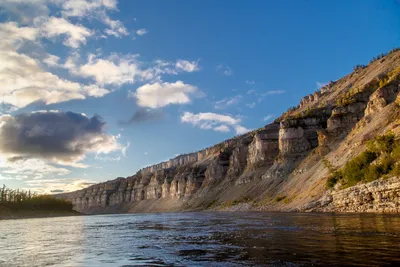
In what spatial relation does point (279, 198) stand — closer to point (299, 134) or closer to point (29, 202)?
point (299, 134)

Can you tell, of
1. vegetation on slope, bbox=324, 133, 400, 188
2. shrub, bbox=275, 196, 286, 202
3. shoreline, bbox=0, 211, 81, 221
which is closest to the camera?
vegetation on slope, bbox=324, 133, 400, 188

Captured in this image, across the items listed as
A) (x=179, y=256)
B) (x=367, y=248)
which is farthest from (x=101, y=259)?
(x=367, y=248)

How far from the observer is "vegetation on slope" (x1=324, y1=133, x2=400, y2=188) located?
1740 inches

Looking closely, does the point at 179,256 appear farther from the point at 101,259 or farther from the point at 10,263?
the point at 10,263

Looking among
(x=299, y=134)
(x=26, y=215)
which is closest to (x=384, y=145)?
(x=299, y=134)

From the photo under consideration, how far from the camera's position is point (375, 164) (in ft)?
156

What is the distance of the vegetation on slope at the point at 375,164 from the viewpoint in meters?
44.2

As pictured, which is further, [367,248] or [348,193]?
[348,193]

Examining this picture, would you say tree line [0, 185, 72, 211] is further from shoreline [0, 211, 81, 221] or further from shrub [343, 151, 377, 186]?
shrub [343, 151, 377, 186]

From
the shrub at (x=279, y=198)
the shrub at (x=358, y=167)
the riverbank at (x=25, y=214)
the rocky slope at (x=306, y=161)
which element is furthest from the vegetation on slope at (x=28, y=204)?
the shrub at (x=358, y=167)

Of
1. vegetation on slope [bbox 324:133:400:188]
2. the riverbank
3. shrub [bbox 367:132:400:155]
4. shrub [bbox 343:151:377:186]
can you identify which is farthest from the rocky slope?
the riverbank

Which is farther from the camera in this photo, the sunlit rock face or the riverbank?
the riverbank

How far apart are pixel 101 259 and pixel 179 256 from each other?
377cm

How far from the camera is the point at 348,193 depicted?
49.6m
